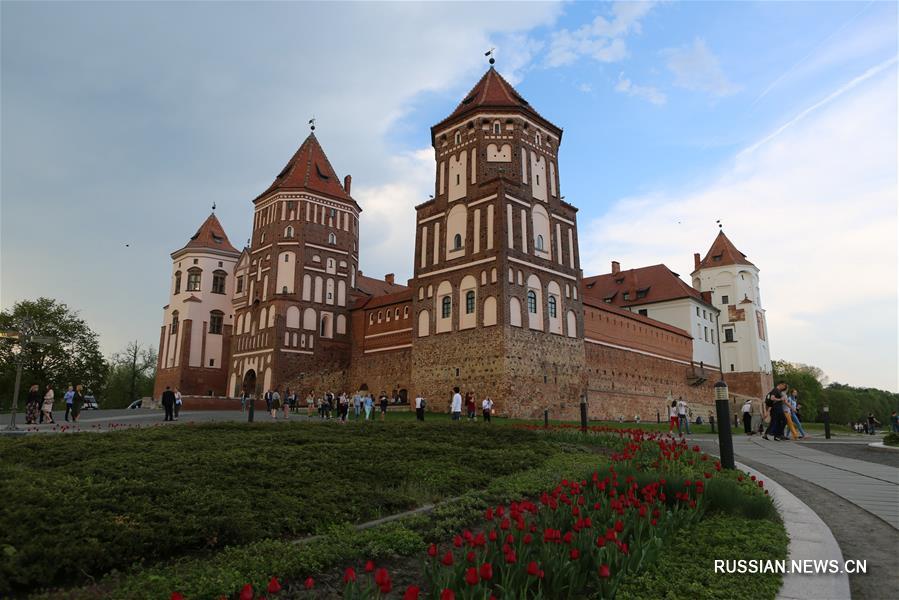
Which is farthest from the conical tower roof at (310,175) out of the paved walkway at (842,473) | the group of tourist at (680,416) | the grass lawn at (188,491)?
the paved walkway at (842,473)

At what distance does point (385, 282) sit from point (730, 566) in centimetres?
5727

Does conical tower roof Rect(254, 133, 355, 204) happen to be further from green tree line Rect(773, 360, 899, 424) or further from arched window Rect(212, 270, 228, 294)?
green tree line Rect(773, 360, 899, 424)

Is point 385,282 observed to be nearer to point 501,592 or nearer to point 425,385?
point 425,385

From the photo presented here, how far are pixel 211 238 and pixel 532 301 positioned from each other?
33400mm

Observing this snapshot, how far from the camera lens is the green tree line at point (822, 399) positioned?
7875 cm

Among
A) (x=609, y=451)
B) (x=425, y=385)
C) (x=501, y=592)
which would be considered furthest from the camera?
(x=425, y=385)

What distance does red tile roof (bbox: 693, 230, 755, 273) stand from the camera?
214 ft

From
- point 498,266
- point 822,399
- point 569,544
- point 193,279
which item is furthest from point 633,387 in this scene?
point 822,399

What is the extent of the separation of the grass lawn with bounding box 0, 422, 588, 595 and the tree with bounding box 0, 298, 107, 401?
47.8 m

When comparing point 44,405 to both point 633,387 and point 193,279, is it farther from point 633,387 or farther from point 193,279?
point 633,387

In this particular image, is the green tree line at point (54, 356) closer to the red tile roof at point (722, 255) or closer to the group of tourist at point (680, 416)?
the group of tourist at point (680, 416)

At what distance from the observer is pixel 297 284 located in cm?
4559

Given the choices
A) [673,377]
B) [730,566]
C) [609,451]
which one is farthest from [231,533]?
[673,377]

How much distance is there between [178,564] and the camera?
473 cm
